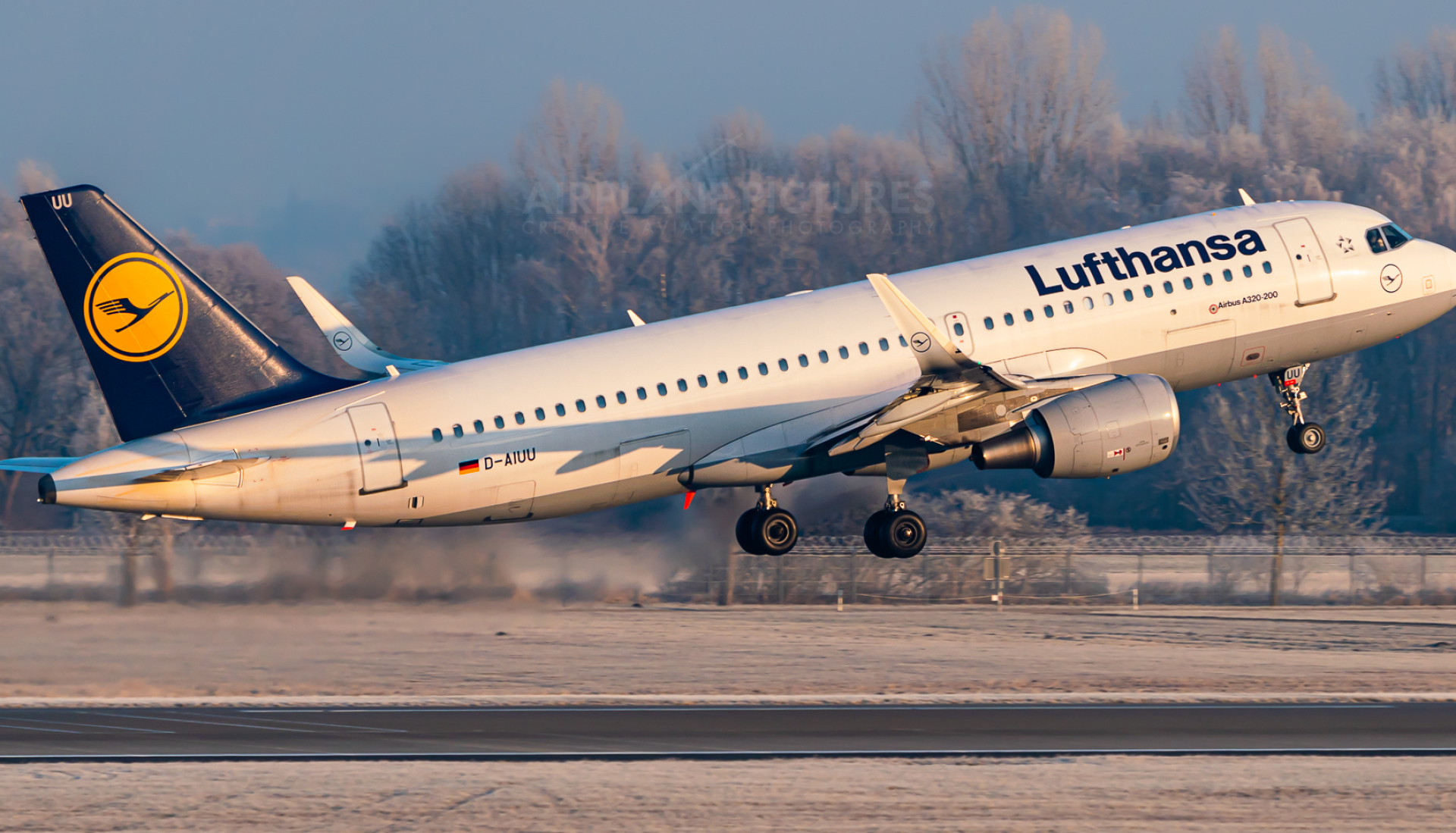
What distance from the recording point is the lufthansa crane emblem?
3120 centimetres

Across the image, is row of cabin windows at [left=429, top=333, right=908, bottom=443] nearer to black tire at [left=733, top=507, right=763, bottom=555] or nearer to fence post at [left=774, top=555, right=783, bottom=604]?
black tire at [left=733, top=507, right=763, bottom=555]

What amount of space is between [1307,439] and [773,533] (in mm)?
13130

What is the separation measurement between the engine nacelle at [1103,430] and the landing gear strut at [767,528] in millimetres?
4737

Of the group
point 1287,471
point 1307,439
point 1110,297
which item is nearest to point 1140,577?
point 1287,471

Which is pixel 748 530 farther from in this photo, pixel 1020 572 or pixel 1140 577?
pixel 1140 577

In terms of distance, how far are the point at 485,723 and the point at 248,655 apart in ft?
28.8

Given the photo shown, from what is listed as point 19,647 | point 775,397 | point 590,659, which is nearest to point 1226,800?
point 775,397

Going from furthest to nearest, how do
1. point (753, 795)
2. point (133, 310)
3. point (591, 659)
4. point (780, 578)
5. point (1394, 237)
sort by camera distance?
1. point (780, 578)
2. point (591, 659)
3. point (1394, 237)
4. point (133, 310)
5. point (753, 795)

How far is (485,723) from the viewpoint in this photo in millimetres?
30609

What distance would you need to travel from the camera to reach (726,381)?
33.2 metres

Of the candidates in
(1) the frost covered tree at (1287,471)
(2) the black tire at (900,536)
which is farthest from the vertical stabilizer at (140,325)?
(1) the frost covered tree at (1287,471)

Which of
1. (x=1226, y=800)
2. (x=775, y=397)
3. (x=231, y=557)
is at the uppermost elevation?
(x=775, y=397)

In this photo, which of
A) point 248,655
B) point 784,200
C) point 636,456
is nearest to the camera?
point 636,456

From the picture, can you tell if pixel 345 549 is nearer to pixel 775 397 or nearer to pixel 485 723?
pixel 485 723
